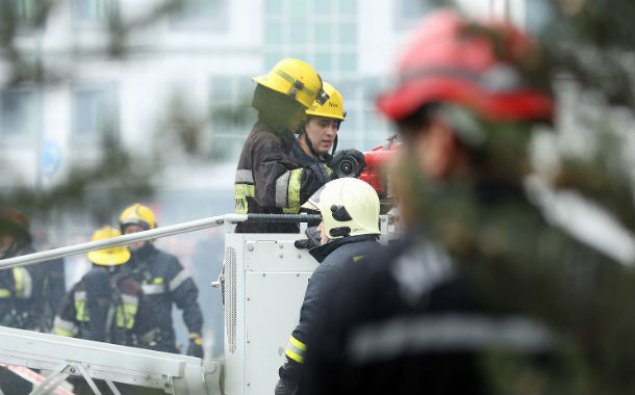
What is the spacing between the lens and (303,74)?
7.67 metres

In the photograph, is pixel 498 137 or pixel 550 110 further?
pixel 550 110

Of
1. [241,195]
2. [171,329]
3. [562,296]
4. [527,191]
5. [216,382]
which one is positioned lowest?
[171,329]

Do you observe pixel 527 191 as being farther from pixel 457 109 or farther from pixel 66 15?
pixel 66 15

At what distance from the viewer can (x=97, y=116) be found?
7.70ft

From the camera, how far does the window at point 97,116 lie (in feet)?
7.66

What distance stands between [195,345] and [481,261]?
8.61 metres

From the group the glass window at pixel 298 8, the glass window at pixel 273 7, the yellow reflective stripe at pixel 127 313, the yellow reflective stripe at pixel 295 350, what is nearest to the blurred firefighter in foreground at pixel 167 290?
the yellow reflective stripe at pixel 127 313

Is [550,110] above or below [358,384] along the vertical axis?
above

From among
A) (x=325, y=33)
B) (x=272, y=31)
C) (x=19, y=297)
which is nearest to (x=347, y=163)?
(x=325, y=33)

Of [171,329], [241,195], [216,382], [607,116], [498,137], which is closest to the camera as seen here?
[498,137]

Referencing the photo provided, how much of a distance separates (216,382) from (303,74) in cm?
504

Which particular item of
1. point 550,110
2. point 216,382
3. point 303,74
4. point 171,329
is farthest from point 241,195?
point 550,110

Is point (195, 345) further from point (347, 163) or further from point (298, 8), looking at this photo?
point (298, 8)

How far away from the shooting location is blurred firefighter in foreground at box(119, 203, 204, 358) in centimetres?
1035
